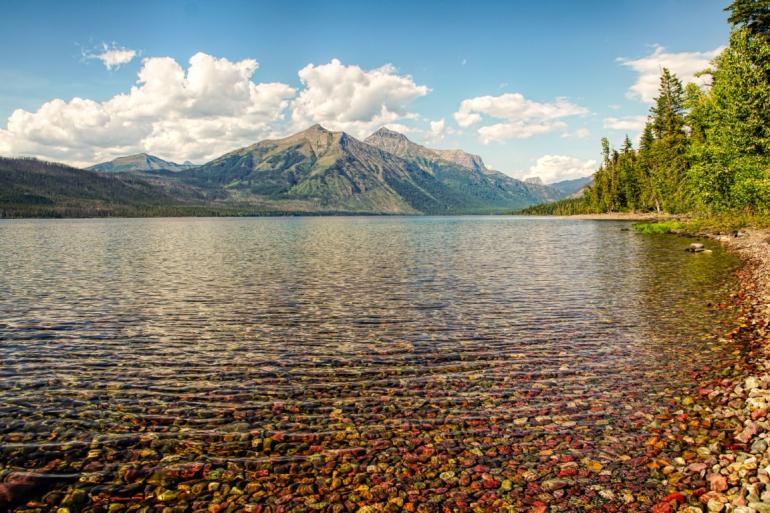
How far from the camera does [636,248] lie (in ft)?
204

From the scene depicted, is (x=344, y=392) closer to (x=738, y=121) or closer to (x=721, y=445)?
(x=721, y=445)

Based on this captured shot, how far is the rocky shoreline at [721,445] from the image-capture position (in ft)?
28.1

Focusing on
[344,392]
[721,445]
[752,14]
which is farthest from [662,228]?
[344,392]

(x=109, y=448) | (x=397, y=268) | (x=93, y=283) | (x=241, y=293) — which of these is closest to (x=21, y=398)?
(x=109, y=448)

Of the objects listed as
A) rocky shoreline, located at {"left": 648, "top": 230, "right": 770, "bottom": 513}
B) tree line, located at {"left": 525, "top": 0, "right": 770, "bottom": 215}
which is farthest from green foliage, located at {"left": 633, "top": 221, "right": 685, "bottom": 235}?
rocky shoreline, located at {"left": 648, "top": 230, "right": 770, "bottom": 513}

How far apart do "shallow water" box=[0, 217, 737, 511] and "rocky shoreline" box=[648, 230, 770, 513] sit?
534 millimetres

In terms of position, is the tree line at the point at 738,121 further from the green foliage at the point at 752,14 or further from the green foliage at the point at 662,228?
the green foliage at the point at 662,228

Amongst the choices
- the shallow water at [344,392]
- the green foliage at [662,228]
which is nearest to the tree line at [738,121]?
the green foliage at [662,228]

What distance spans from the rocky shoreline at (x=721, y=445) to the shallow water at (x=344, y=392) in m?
0.53

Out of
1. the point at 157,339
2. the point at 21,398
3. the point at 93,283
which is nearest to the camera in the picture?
the point at 21,398

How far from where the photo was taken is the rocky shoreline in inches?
337

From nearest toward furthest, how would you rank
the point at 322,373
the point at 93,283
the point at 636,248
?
the point at 322,373 → the point at 93,283 → the point at 636,248

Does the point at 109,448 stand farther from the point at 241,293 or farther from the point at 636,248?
the point at 636,248

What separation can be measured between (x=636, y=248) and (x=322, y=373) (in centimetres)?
5823
